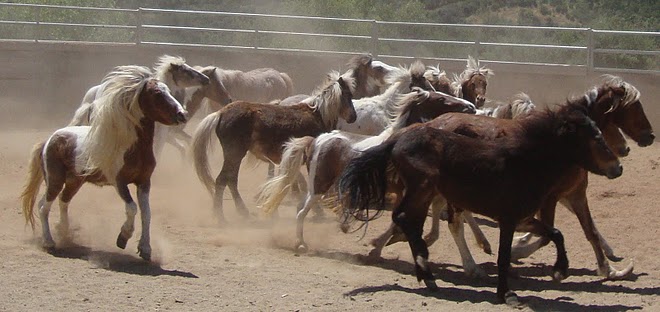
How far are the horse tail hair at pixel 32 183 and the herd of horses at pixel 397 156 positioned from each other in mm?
14

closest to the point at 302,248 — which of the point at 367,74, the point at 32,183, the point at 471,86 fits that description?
the point at 32,183

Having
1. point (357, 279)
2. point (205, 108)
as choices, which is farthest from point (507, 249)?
point (205, 108)

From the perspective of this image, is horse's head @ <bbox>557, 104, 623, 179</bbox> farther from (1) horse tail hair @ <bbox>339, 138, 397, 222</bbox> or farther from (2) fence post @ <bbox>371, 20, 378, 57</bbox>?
(2) fence post @ <bbox>371, 20, 378, 57</bbox>

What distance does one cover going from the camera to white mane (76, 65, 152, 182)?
8719 mm

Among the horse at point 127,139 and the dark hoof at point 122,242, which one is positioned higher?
the horse at point 127,139

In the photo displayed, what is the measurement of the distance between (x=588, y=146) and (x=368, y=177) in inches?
64.3

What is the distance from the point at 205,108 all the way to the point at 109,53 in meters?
4.98

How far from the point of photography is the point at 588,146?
755 centimetres

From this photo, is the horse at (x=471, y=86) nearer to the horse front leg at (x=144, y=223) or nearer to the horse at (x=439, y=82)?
the horse at (x=439, y=82)

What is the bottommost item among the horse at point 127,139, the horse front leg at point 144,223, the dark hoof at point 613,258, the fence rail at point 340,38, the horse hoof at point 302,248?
the fence rail at point 340,38

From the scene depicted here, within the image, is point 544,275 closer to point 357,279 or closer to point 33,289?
point 357,279

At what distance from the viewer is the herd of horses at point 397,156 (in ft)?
24.8

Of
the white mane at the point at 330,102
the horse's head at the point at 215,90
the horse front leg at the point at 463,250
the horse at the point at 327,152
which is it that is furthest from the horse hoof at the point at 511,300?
the horse's head at the point at 215,90

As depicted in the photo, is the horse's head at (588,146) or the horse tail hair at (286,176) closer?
the horse's head at (588,146)
